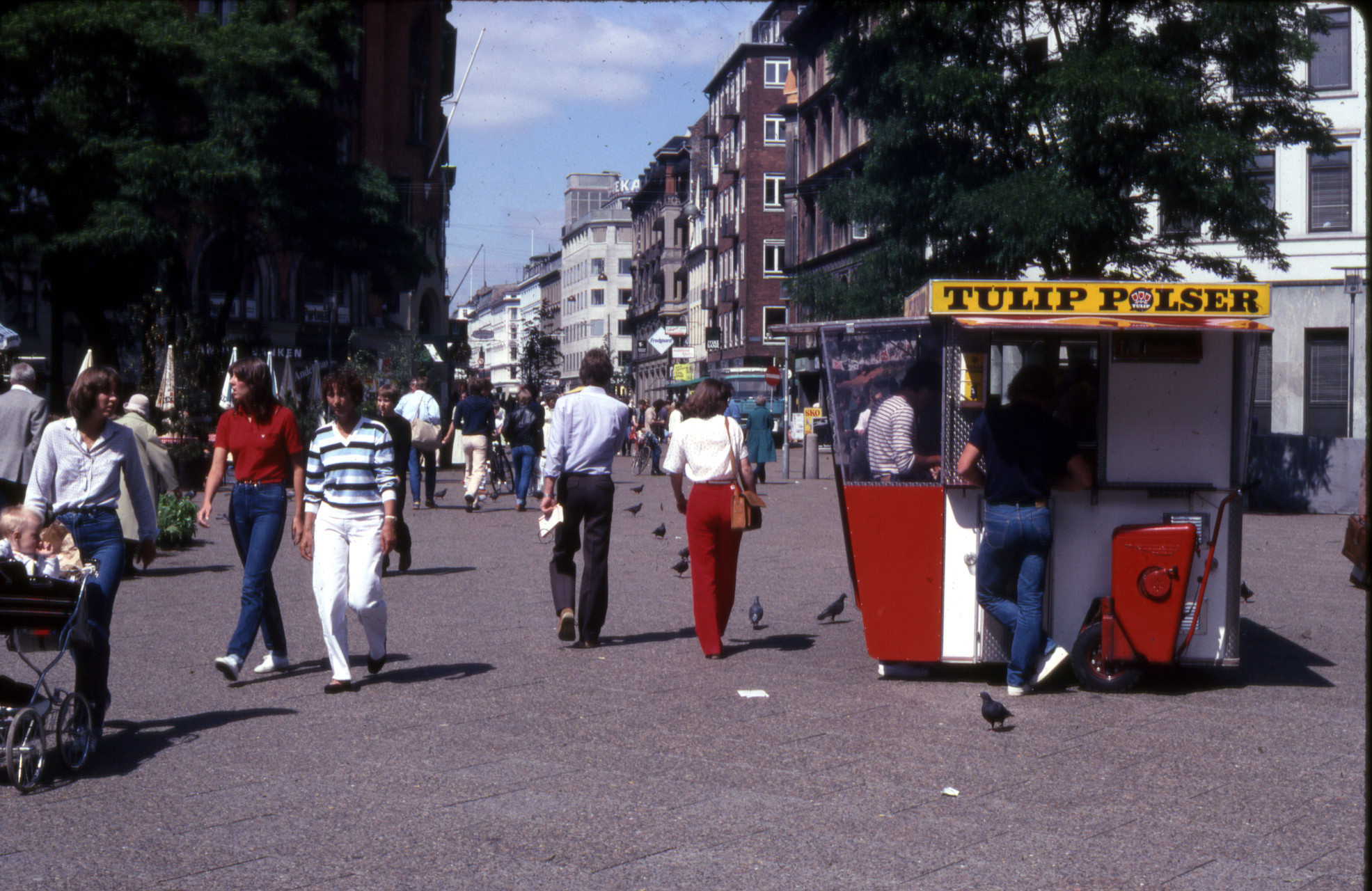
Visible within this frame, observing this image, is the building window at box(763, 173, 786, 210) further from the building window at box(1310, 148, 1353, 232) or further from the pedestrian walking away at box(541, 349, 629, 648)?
the pedestrian walking away at box(541, 349, 629, 648)

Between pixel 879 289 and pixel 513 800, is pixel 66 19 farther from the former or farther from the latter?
pixel 513 800

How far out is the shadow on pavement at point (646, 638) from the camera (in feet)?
34.0

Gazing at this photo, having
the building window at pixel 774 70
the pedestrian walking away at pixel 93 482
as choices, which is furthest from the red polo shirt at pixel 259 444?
the building window at pixel 774 70

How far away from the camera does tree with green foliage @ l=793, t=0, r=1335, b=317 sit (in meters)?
22.6

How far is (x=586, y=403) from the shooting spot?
1012cm

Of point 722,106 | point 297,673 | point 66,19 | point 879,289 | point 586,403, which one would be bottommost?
point 297,673

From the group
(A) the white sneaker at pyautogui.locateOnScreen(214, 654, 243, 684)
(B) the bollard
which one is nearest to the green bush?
(A) the white sneaker at pyautogui.locateOnScreen(214, 654, 243, 684)

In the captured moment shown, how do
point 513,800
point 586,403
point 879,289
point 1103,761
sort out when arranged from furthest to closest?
1. point 879,289
2. point 586,403
3. point 1103,761
4. point 513,800

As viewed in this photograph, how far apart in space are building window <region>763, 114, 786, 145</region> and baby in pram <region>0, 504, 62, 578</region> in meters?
75.2

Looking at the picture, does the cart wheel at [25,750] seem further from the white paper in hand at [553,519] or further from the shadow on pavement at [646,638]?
the shadow on pavement at [646,638]

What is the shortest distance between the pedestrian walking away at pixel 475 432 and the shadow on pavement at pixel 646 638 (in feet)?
38.6

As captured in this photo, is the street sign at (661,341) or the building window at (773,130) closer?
the street sign at (661,341)

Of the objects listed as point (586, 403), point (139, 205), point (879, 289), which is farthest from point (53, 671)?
point (139, 205)

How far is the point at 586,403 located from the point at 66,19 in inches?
1175
